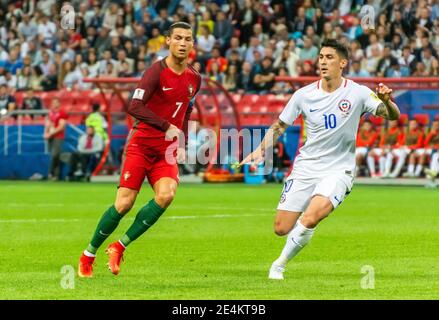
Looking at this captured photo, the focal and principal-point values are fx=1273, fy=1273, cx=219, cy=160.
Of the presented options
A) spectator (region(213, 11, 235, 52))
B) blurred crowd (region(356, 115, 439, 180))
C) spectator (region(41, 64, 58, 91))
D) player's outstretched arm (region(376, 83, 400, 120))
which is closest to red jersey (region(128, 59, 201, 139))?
player's outstretched arm (region(376, 83, 400, 120))

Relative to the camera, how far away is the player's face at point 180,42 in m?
12.2

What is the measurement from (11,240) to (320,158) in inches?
214

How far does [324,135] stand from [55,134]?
2153cm

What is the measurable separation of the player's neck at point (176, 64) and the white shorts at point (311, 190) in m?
1.53

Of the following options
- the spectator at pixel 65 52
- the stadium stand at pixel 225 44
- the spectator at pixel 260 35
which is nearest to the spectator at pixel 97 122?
the stadium stand at pixel 225 44

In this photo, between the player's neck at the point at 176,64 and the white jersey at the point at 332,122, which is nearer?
the white jersey at the point at 332,122

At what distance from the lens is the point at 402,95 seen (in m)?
31.3

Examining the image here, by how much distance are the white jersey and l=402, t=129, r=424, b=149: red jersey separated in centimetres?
1836

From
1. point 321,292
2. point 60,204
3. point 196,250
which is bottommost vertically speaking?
point 60,204

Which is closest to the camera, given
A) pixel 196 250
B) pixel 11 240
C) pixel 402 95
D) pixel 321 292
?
pixel 321 292

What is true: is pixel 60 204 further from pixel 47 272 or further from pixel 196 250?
pixel 47 272

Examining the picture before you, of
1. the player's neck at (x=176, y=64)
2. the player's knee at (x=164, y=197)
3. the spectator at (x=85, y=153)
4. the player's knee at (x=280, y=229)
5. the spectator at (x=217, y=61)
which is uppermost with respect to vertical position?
the player's neck at (x=176, y=64)

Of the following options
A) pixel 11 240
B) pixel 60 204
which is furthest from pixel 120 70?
pixel 11 240

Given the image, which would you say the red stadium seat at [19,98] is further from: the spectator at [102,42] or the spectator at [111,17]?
the spectator at [111,17]
